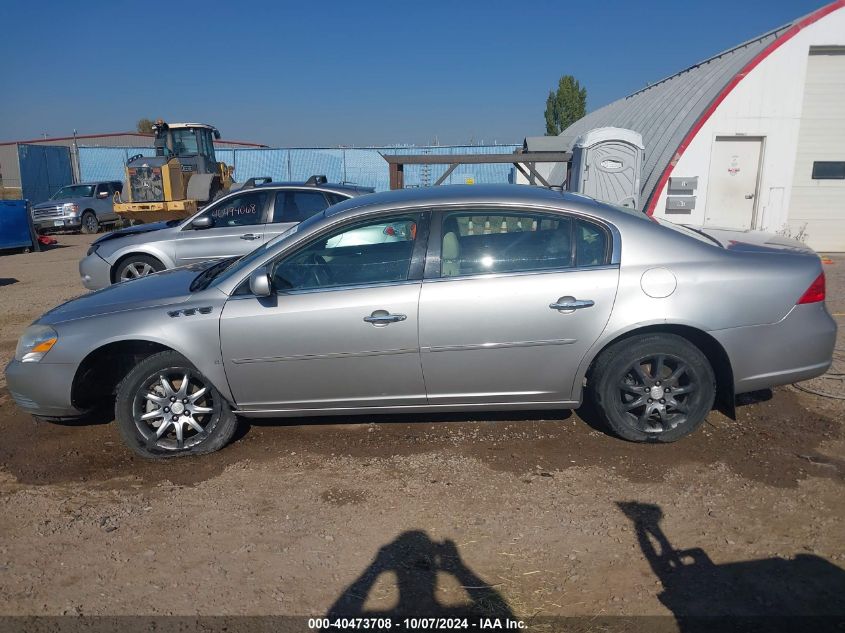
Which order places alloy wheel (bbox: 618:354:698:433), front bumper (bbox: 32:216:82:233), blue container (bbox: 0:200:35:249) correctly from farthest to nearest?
front bumper (bbox: 32:216:82:233) → blue container (bbox: 0:200:35:249) → alloy wheel (bbox: 618:354:698:433)

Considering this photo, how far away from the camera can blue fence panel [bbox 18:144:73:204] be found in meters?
27.2

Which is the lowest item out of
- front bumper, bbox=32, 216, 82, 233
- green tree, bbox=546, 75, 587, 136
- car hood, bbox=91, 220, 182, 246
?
front bumper, bbox=32, 216, 82, 233

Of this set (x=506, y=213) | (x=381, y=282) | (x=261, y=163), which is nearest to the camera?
(x=381, y=282)

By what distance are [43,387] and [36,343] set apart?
293mm

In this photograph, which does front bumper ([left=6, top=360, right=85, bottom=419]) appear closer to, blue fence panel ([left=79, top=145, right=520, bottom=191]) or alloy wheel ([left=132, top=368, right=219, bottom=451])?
alloy wheel ([left=132, top=368, right=219, bottom=451])

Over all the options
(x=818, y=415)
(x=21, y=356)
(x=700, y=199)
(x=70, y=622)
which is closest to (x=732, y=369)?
(x=818, y=415)

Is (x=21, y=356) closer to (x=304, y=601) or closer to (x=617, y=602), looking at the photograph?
(x=304, y=601)

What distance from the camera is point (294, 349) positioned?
3.87m

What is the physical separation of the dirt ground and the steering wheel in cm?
113

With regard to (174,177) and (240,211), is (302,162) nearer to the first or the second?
(174,177)

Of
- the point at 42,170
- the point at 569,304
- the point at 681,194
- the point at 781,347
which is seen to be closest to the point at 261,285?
the point at 569,304

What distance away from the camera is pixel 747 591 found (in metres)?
2.73

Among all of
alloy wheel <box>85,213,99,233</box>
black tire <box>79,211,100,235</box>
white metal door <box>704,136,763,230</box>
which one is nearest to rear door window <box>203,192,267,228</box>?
white metal door <box>704,136,763,230</box>

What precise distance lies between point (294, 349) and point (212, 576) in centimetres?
139
